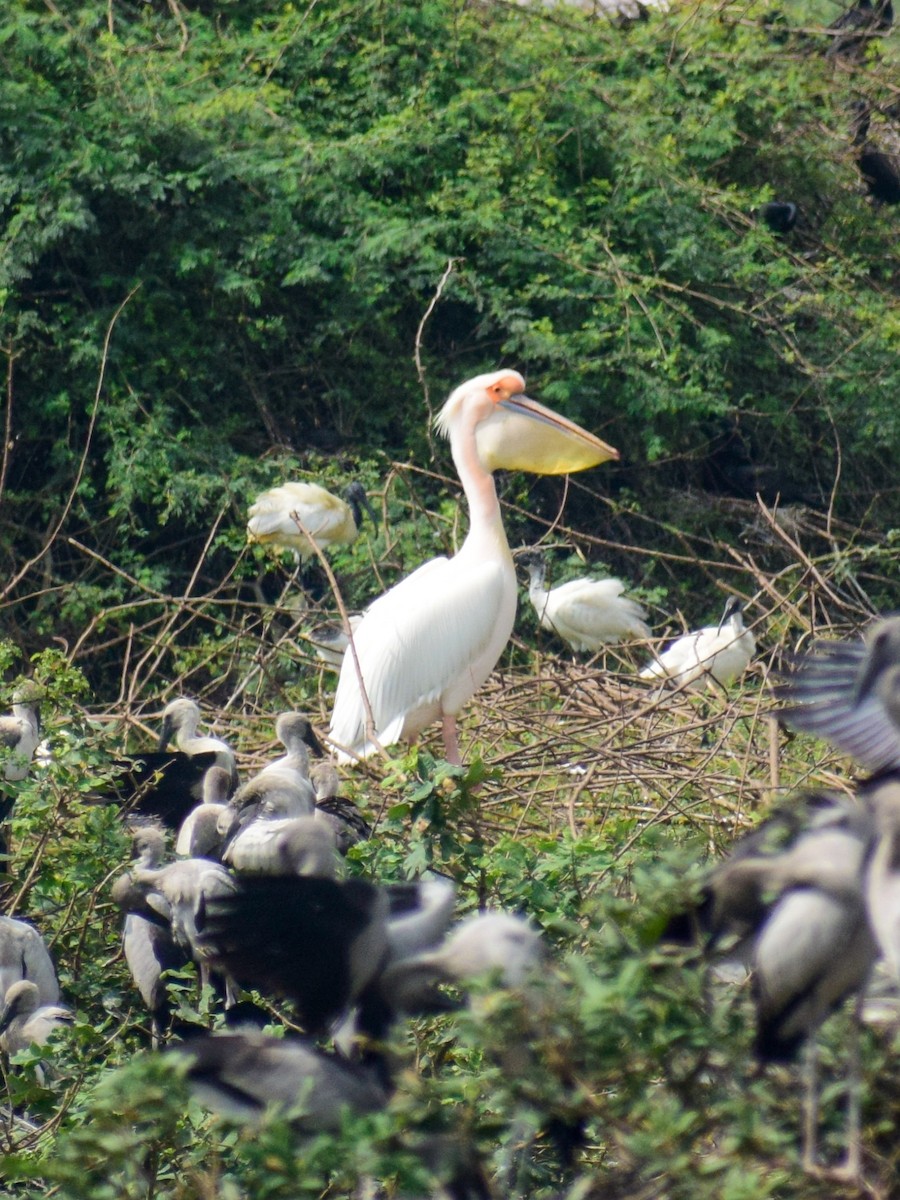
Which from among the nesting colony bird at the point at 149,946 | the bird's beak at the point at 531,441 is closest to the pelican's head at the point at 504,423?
the bird's beak at the point at 531,441

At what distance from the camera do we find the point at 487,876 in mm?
3773

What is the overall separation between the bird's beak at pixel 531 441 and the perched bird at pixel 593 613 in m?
0.99

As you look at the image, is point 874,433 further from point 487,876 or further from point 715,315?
point 487,876

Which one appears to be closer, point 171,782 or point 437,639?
point 171,782

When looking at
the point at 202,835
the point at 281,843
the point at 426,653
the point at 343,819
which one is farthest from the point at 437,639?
the point at 281,843

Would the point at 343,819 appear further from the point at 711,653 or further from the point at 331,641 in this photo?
the point at 711,653

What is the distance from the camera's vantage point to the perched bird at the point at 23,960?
4.03 m

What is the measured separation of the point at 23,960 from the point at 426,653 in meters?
2.19

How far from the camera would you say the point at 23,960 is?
13.3ft

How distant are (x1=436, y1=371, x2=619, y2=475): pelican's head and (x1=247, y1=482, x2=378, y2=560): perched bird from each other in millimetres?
1063

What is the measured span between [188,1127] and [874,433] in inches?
289

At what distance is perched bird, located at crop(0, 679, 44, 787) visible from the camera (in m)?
4.56

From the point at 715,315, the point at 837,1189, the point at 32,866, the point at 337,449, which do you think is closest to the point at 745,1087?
the point at 837,1189

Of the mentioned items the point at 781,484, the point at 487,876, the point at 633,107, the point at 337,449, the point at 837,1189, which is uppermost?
the point at 837,1189
